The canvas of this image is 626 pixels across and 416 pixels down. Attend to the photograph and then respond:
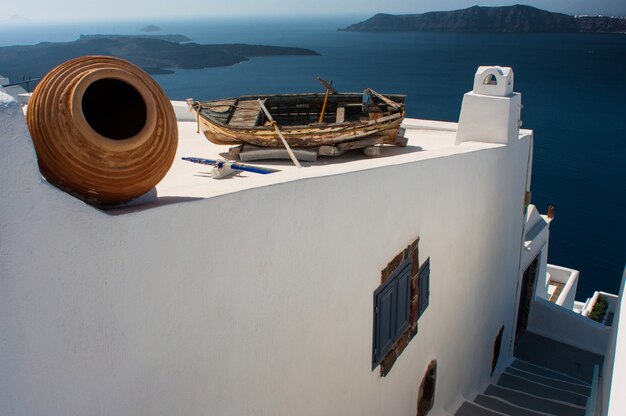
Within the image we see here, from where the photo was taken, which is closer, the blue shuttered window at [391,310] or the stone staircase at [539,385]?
the blue shuttered window at [391,310]

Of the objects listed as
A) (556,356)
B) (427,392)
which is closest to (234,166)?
(427,392)

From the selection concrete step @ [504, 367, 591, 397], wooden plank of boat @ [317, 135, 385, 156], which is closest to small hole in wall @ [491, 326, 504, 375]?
concrete step @ [504, 367, 591, 397]

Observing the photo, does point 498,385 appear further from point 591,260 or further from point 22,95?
point 591,260

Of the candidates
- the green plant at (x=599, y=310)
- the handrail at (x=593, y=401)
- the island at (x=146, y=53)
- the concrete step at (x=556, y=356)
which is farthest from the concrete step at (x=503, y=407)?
the island at (x=146, y=53)

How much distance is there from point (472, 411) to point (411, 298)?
331 cm

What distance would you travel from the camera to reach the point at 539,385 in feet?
31.7

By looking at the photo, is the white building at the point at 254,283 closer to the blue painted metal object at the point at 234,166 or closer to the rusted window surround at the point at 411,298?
the rusted window surround at the point at 411,298

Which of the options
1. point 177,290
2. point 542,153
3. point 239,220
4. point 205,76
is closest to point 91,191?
point 177,290

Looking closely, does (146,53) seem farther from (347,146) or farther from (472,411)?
(472,411)

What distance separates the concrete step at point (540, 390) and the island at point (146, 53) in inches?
3275

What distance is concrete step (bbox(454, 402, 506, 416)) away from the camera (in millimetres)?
7961

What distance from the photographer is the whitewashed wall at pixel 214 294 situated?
223 centimetres

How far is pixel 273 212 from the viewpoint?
11.5 feet

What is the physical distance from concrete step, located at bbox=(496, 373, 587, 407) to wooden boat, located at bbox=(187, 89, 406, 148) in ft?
16.3
